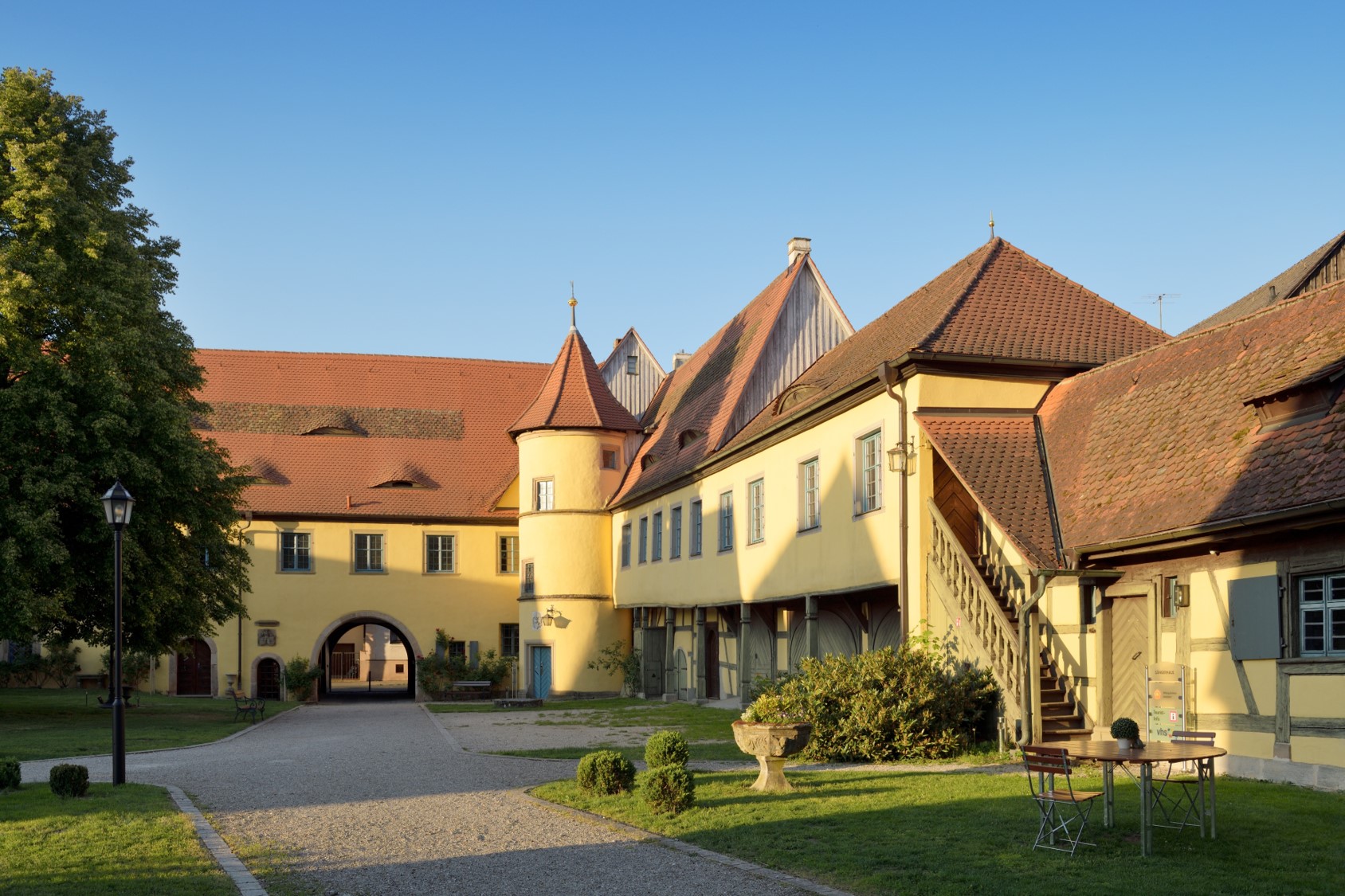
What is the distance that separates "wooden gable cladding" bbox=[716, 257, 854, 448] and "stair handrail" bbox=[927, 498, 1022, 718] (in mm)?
12381

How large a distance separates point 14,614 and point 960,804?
18873mm

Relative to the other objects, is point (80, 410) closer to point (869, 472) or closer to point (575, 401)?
point (575, 401)

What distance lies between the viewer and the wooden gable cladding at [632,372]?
46.9 metres

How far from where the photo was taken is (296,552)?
136ft

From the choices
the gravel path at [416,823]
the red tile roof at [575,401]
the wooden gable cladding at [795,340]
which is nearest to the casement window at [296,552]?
the red tile roof at [575,401]

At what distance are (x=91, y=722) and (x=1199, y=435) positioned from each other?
23027 millimetres

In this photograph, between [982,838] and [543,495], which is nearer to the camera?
[982,838]

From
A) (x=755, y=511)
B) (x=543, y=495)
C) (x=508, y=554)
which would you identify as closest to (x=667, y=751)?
(x=755, y=511)

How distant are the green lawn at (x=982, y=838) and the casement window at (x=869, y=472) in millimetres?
6895

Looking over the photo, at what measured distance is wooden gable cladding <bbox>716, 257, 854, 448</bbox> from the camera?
31.2 metres

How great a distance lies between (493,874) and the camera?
953 cm

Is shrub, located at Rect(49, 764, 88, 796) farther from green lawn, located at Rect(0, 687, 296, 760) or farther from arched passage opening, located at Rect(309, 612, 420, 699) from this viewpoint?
arched passage opening, located at Rect(309, 612, 420, 699)

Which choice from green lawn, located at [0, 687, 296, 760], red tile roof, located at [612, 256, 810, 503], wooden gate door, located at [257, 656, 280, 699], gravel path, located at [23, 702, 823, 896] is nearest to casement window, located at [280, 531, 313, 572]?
wooden gate door, located at [257, 656, 280, 699]

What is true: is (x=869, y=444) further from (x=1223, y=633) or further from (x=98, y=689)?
(x=98, y=689)
